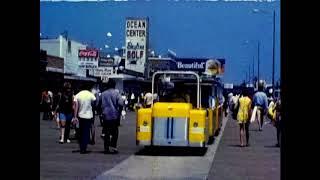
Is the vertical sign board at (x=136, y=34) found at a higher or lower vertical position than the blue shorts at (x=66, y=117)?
higher

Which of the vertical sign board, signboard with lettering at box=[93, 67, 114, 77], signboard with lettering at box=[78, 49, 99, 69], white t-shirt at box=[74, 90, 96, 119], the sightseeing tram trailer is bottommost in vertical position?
the sightseeing tram trailer

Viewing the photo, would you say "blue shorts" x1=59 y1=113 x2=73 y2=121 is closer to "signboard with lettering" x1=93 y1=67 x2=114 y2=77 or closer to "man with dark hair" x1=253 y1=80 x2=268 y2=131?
"signboard with lettering" x1=93 y1=67 x2=114 y2=77

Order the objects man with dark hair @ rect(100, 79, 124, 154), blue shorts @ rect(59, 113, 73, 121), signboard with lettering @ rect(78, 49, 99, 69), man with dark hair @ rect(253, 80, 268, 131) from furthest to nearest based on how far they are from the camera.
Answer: man with dark hair @ rect(253, 80, 268, 131) < signboard with lettering @ rect(78, 49, 99, 69) < blue shorts @ rect(59, 113, 73, 121) < man with dark hair @ rect(100, 79, 124, 154)

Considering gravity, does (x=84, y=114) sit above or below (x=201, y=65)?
below

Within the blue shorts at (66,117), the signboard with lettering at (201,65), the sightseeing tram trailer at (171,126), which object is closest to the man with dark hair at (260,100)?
the signboard with lettering at (201,65)

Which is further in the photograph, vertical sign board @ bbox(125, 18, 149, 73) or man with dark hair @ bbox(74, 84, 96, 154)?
vertical sign board @ bbox(125, 18, 149, 73)

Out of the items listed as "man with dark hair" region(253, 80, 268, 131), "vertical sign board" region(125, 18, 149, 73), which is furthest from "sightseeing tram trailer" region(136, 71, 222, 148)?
"man with dark hair" region(253, 80, 268, 131)

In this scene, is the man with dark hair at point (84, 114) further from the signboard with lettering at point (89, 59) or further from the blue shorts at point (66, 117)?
the signboard with lettering at point (89, 59)

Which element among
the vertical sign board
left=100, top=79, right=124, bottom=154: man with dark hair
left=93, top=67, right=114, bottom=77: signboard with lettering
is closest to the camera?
left=100, top=79, right=124, bottom=154: man with dark hair

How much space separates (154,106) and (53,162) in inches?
119

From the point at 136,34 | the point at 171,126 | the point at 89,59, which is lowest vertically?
the point at 171,126

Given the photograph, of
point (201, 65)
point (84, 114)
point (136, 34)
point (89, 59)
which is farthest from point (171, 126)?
point (201, 65)

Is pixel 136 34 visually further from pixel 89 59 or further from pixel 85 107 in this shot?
pixel 85 107
